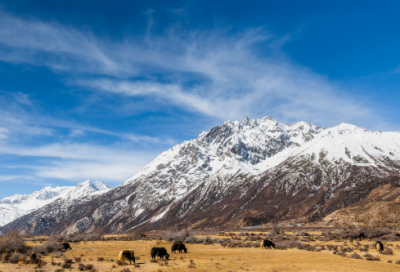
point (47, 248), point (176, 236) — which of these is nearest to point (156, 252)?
point (47, 248)

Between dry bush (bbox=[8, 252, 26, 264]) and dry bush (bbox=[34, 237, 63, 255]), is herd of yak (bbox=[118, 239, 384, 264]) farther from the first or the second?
dry bush (bbox=[34, 237, 63, 255])

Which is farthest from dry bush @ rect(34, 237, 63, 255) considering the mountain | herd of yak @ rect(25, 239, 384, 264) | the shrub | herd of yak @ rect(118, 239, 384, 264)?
the mountain

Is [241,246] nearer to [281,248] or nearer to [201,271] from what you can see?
[281,248]

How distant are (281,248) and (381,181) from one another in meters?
184

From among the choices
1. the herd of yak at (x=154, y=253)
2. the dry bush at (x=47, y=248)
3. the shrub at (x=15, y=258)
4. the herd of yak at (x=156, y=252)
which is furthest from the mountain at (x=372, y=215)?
the shrub at (x=15, y=258)

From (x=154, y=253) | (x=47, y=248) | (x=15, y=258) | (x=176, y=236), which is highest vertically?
(x=15, y=258)

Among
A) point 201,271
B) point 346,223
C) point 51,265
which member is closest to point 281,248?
point 201,271

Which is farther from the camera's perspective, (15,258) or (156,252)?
(156,252)

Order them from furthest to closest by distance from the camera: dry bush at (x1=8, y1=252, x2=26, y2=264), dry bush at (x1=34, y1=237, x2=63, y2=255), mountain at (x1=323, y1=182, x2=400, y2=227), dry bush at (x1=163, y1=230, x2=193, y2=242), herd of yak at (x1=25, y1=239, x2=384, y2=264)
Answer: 1. mountain at (x1=323, y1=182, x2=400, y2=227)
2. dry bush at (x1=163, y1=230, x2=193, y2=242)
3. dry bush at (x1=34, y1=237, x2=63, y2=255)
4. herd of yak at (x1=25, y1=239, x2=384, y2=264)
5. dry bush at (x1=8, y1=252, x2=26, y2=264)

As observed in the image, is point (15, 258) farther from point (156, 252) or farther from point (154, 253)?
point (156, 252)

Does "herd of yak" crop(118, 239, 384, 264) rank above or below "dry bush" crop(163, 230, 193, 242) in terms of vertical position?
above

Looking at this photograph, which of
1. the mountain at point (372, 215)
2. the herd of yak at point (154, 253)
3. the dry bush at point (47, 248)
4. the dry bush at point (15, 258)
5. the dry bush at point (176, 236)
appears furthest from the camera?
the mountain at point (372, 215)

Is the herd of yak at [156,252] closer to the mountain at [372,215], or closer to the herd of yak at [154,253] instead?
the herd of yak at [154,253]

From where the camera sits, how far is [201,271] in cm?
2611
